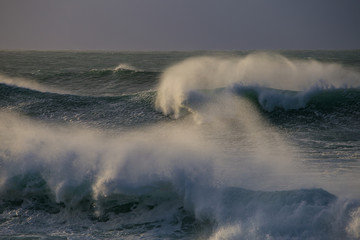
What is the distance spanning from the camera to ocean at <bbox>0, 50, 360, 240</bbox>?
562 centimetres

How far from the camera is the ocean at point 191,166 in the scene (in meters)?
5.62

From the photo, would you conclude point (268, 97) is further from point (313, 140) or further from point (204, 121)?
point (313, 140)

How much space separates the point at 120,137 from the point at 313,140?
478 centimetres

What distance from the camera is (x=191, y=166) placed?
6.93 meters

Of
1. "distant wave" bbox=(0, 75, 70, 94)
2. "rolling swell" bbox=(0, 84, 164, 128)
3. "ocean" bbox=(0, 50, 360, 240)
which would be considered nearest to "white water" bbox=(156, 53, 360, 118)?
"ocean" bbox=(0, 50, 360, 240)

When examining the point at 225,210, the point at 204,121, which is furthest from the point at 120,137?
the point at 225,210

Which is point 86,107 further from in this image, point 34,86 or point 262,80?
point 262,80

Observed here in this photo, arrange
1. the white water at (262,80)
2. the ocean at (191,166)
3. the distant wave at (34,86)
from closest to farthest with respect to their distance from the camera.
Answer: the ocean at (191,166), the white water at (262,80), the distant wave at (34,86)

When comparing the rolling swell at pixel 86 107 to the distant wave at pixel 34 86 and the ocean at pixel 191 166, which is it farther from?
the distant wave at pixel 34 86

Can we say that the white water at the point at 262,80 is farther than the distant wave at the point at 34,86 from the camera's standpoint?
No

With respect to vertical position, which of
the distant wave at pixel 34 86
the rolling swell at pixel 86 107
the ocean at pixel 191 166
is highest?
the distant wave at pixel 34 86

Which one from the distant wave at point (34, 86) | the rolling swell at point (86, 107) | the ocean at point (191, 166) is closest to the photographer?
the ocean at point (191, 166)

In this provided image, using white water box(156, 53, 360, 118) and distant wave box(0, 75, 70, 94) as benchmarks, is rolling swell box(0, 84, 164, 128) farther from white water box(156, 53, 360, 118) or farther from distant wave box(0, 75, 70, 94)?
distant wave box(0, 75, 70, 94)

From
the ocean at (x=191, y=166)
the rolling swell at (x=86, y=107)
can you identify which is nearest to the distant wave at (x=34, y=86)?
the rolling swell at (x=86, y=107)
